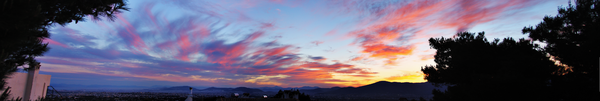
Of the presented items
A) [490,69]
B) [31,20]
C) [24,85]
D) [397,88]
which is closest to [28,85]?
[24,85]

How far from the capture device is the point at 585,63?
38.2ft

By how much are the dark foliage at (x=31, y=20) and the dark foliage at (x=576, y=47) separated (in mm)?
17400

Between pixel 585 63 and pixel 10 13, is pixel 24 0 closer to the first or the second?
pixel 10 13

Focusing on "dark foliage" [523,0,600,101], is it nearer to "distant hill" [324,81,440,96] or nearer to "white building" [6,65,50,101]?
"white building" [6,65,50,101]

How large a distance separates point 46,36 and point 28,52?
1.57 ft

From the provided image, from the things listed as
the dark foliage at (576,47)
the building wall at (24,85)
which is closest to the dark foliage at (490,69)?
the dark foliage at (576,47)

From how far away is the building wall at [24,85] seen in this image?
965 centimetres

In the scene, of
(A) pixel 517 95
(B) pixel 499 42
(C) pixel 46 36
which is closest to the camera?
(C) pixel 46 36

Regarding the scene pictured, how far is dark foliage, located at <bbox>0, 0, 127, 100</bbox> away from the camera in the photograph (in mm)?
3365

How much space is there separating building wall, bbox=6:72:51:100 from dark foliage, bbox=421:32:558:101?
1990 centimetres

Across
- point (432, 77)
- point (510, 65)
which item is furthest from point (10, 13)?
point (432, 77)

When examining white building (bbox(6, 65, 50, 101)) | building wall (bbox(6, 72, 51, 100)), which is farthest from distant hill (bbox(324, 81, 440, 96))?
white building (bbox(6, 65, 50, 101))

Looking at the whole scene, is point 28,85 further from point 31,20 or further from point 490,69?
point 490,69

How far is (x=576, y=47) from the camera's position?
12.0m
